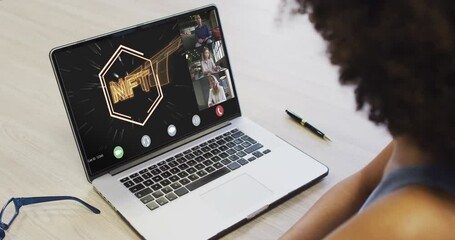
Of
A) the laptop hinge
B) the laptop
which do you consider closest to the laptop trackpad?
the laptop

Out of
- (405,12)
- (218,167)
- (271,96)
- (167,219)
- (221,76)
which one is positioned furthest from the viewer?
(271,96)

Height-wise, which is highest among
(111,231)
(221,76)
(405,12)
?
(405,12)

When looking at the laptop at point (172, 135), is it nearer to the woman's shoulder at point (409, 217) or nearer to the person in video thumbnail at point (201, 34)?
the person in video thumbnail at point (201, 34)

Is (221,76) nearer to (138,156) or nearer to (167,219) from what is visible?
(138,156)

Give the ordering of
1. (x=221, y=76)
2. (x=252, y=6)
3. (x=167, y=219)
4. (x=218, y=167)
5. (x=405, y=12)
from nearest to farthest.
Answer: (x=405, y=12), (x=167, y=219), (x=218, y=167), (x=221, y=76), (x=252, y=6)

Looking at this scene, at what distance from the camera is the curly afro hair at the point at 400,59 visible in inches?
16.7

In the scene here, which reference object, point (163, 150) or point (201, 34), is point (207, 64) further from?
point (163, 150)

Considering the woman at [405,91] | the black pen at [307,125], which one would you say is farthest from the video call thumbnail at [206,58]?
the woman at [405,91]

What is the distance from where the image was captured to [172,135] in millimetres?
896

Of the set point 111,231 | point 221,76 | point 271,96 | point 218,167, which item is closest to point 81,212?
point 111,231

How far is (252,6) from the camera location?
149 cm

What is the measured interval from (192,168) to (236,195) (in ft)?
0.30

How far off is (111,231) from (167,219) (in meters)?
0.08

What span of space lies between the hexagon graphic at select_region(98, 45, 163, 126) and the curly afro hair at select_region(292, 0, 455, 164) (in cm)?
42
